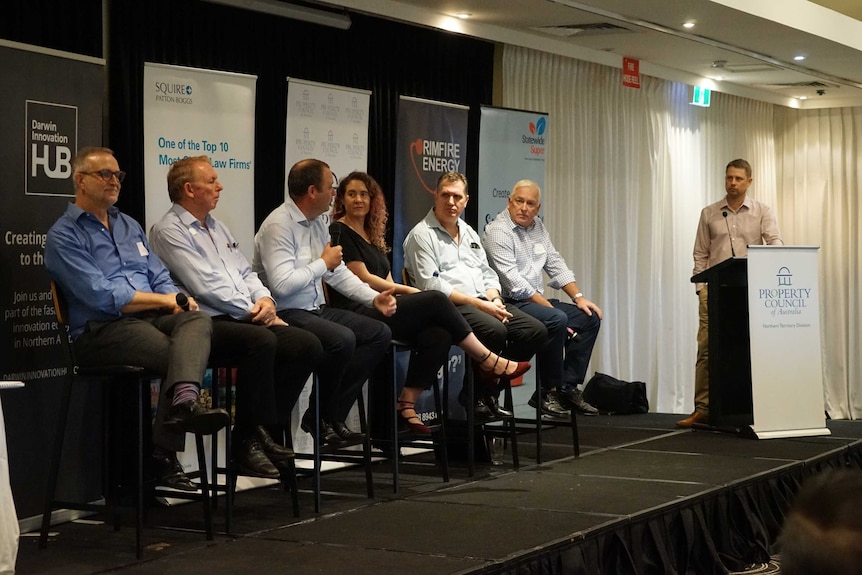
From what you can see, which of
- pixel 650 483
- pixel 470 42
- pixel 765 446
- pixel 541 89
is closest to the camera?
pixel 650 483

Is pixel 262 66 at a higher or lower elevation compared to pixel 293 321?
higher

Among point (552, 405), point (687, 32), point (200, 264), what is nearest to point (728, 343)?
point (552, 405)

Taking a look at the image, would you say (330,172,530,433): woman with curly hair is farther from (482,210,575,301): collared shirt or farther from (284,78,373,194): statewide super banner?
(482,210,575,301): collared shirt

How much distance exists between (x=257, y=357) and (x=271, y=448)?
376 mm

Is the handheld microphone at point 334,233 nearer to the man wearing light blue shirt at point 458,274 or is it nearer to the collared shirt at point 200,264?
the man wearing light blue shirt at point 458,274

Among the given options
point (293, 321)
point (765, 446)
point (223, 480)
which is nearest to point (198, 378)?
point (293, 321)

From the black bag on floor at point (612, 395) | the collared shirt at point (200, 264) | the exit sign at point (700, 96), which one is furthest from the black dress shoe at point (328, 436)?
the exit sign at point (700, 96)

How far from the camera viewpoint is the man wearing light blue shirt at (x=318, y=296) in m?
4.15

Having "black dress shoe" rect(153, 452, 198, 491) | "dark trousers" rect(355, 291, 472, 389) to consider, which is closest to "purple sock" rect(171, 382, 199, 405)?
"black dress shoe" rect(153, 452, 198, 491)

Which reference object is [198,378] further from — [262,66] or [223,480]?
[262,66]

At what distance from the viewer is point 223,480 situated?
4.86m

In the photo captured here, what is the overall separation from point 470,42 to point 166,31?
2.35m

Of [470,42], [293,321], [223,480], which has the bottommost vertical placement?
[223,480]

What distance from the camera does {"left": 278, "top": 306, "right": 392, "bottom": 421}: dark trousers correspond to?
4109mm
